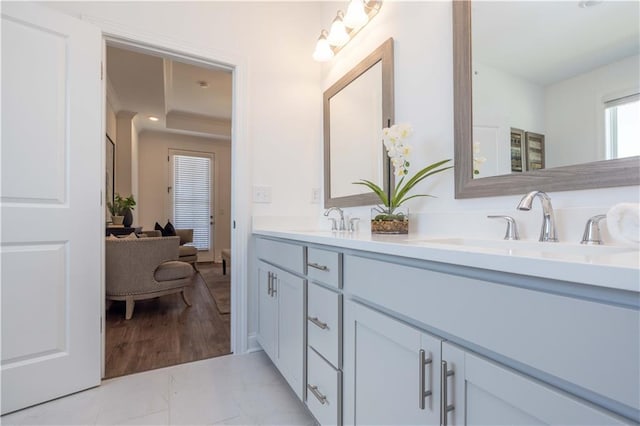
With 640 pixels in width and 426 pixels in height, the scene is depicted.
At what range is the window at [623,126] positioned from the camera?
0.78 meters

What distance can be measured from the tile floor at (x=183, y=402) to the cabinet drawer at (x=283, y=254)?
666 mm

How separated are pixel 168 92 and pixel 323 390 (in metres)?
4.12

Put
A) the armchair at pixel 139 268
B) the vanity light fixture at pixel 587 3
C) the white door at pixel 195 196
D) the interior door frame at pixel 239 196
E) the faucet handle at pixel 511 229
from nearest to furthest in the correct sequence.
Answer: the vanity light fixture at pixel 587 3 < the faucet handle at pixel 511 229 < the interior door frame at pixel 239 196 < the armchair at pixel 139 268 < the white door at pixel 195 196

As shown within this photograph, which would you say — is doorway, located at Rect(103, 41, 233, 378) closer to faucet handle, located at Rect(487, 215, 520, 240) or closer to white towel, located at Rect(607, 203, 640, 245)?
faucet handle, located at Rect(487, 215, 520, 240)

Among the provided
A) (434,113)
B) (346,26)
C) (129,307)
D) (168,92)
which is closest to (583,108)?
(434,113)

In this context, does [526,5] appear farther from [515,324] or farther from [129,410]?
[129,410]

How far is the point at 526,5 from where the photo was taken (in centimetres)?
103

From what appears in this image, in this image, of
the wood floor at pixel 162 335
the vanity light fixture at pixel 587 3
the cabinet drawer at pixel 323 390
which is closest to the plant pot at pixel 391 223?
the cabinet drawer at pixel 323 390

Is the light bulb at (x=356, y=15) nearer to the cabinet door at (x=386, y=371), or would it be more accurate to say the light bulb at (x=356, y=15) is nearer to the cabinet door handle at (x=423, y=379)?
the cabinet door at (x=386, y=371)

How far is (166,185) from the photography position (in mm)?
5805

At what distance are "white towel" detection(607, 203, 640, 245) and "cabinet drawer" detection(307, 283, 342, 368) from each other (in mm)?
753

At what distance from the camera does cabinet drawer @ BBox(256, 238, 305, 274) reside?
4.45 ft

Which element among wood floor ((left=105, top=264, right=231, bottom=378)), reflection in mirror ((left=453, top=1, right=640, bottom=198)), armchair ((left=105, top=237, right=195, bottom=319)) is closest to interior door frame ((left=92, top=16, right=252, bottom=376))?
wood floor ((left=105, top=264, right=231, bottom=378))

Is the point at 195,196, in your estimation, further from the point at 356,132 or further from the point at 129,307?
the point at 356,132
